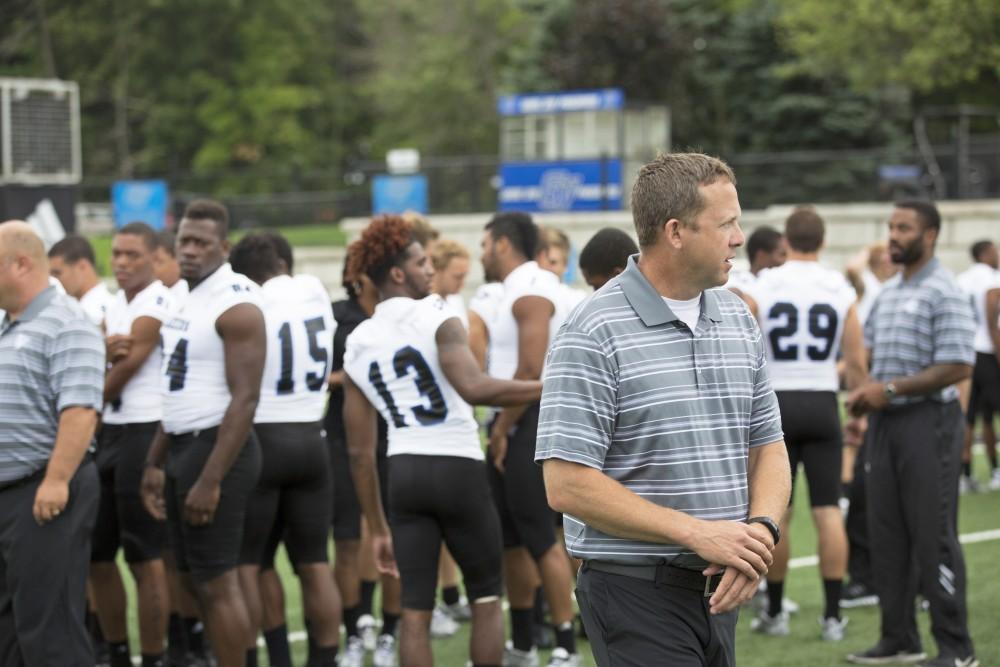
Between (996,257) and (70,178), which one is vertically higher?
(70,178)

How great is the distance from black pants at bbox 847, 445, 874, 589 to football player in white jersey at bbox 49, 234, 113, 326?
5.03 meters

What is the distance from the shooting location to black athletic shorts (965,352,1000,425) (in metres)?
13.0

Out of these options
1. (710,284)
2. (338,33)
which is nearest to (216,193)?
(710,284)

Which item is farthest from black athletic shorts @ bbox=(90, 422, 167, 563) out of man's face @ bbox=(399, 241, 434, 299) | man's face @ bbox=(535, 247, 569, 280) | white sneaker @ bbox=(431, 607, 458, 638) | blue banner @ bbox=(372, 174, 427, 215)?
blue banner @ bbox=(372, 174, 427, 215)

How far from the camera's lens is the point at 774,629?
26.4 ft

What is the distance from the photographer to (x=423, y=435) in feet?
19.6

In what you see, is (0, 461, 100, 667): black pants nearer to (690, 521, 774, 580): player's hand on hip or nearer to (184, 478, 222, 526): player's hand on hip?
(184, 478, 222, 526): player's hand on hip

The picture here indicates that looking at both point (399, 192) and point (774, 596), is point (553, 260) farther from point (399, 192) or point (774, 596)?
point (399, 192)

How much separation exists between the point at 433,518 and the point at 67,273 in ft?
10.7

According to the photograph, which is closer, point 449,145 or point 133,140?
point 449,145

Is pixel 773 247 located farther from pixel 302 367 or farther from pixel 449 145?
pixel 449 145

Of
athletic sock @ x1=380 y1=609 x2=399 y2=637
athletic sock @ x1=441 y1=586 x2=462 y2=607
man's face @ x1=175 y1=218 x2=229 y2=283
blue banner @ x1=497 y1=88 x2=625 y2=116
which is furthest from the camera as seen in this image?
blue banner @ x1=497 y1=88 x2=625 y2=116

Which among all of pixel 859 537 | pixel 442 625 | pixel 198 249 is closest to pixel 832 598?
pixel 859 537

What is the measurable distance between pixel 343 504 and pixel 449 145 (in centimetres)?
4481
